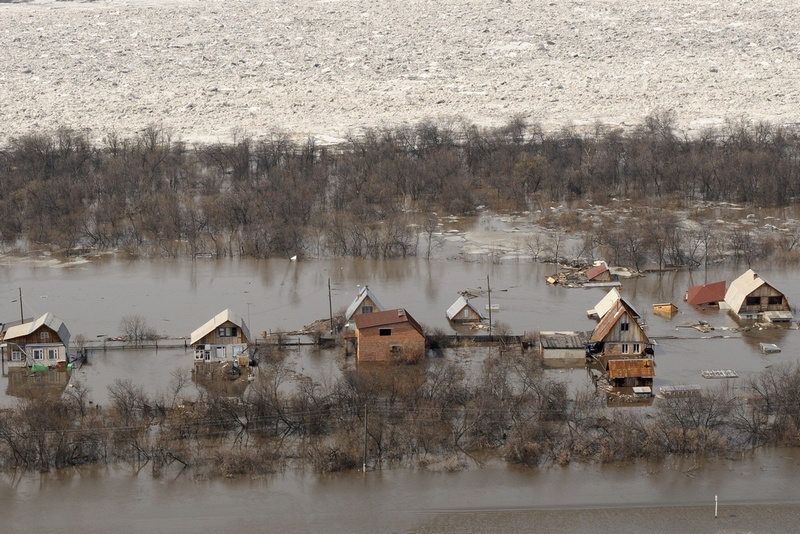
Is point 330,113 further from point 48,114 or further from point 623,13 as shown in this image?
point 623,13

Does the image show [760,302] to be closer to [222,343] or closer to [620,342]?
[620,342]

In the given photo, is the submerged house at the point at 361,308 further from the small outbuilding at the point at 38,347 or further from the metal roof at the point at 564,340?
the small outbuilding at the point at 38,347

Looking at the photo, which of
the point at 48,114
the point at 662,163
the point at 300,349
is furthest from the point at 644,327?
the point at 48,114

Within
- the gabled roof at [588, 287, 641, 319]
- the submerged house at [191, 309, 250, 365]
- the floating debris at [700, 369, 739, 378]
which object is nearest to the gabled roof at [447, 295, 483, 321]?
the gabled roof at [588, 287, 641, 319]

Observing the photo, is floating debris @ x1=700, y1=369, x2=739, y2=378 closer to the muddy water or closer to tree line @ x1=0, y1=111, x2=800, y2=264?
the muddy water

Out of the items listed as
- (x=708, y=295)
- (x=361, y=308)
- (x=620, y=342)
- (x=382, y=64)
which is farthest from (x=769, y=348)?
(x=382, y=64)
